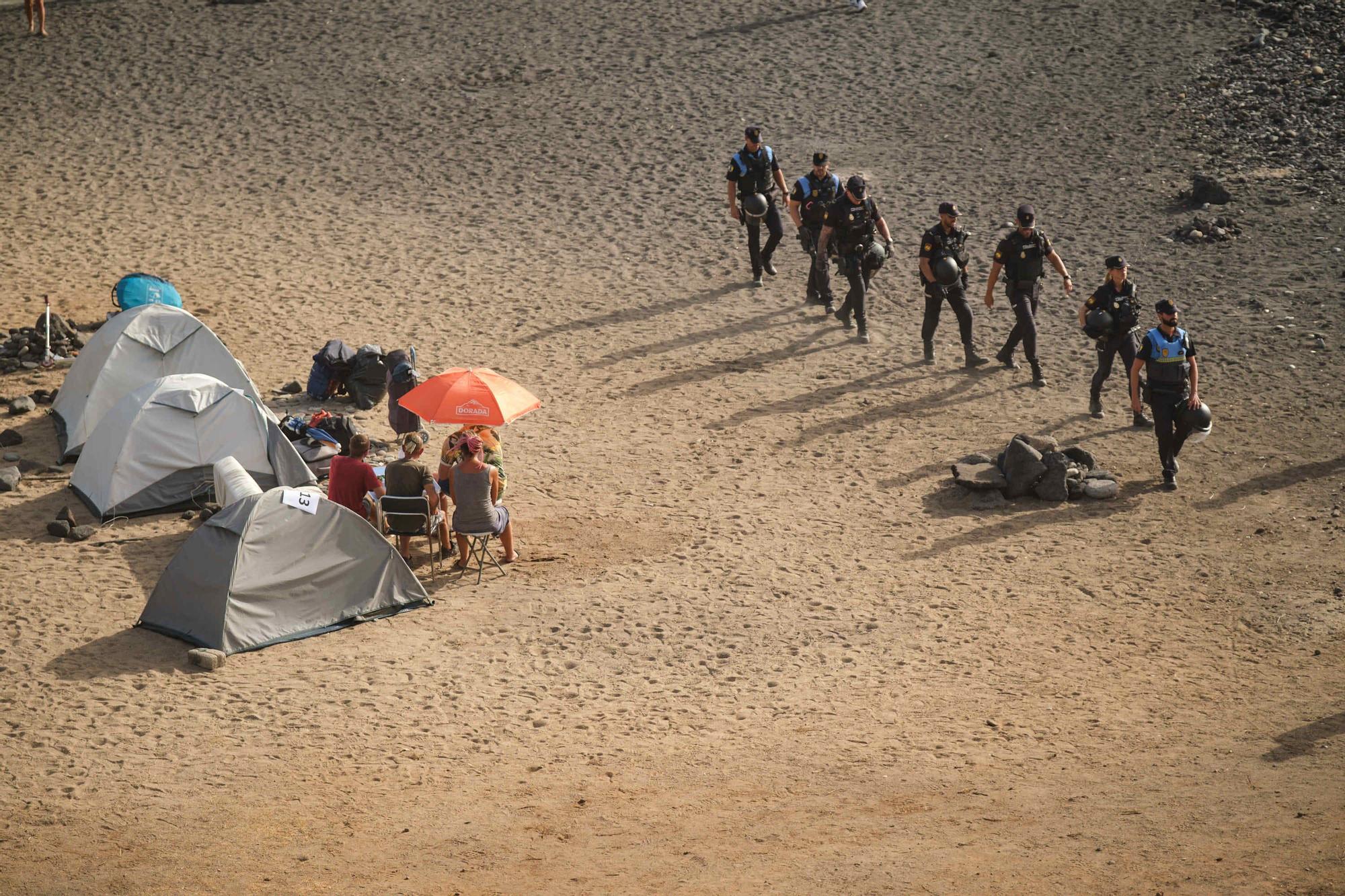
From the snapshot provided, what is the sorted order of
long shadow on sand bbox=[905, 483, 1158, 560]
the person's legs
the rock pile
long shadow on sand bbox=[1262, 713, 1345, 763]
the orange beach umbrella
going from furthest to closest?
the rock pile < the person's legs < long shadow on sand bbox=[905, 483, 1158, 560] < the orange beach umbrella < long shadow on sand bbox=[1262, 713, 1345, 763]

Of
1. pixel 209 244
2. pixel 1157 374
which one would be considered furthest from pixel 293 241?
pixel 1157 374

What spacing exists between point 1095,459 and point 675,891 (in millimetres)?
8188

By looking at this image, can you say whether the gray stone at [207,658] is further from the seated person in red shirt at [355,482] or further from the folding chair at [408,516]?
the seated person in red shirt at [355,482]

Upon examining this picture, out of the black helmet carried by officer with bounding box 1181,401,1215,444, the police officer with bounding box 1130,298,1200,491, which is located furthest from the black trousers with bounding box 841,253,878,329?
the black helmet carried by officer with bounding box 1181,401,1215,444

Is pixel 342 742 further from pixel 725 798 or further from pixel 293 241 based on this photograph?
pixel 293 241

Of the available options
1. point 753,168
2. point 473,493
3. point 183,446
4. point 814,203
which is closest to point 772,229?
point 753,168

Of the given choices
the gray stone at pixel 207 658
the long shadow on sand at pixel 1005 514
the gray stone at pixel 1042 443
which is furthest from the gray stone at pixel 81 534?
the gray stone at pixel 1042 443

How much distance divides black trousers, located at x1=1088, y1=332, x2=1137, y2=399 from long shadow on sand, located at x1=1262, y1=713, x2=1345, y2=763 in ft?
19.2

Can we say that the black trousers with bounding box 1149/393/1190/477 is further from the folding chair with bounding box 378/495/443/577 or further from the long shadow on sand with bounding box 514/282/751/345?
the folding chair with bounding box 378/495/443/577

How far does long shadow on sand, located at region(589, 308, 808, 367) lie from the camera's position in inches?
649

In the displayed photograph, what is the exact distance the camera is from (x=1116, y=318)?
14.5 m

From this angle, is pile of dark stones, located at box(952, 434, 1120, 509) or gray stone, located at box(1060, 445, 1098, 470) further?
gray stone, located at box(1060, 445, 1098, 470)

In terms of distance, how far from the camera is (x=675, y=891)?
776cm

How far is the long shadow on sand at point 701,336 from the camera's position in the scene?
16.5 meters
